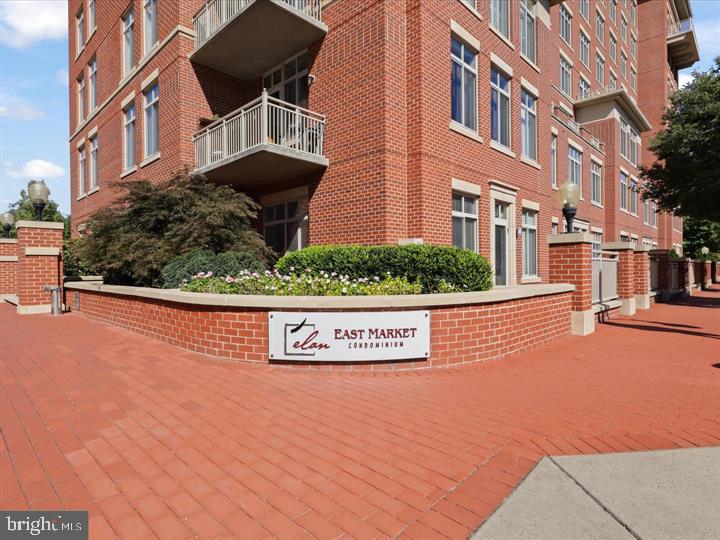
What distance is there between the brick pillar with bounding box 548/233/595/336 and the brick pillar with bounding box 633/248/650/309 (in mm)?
6274

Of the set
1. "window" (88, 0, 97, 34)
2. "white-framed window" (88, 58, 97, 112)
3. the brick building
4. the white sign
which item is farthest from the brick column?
"window" (88, 0, 97, 34)

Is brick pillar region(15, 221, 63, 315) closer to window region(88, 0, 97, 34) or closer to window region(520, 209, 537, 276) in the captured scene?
window region(88, 0, 97, 34)

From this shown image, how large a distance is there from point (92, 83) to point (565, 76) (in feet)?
85.7

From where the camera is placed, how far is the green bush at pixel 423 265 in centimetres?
781

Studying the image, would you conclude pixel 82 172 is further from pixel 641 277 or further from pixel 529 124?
pixel 641 277

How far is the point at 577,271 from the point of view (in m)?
9.11

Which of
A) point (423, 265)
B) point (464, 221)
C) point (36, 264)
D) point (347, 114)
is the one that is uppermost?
point (347, 114)

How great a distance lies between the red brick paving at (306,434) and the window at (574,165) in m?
17.0

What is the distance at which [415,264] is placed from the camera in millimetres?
7977

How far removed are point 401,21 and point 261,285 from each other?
7.40 metres

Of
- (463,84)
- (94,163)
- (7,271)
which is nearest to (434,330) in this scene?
(463,84)

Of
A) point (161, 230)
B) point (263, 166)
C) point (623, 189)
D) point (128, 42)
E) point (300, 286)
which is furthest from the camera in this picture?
point (623, 189)

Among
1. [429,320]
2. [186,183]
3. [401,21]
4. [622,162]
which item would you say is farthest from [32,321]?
[622,162]

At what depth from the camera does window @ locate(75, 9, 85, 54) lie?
20922mm
